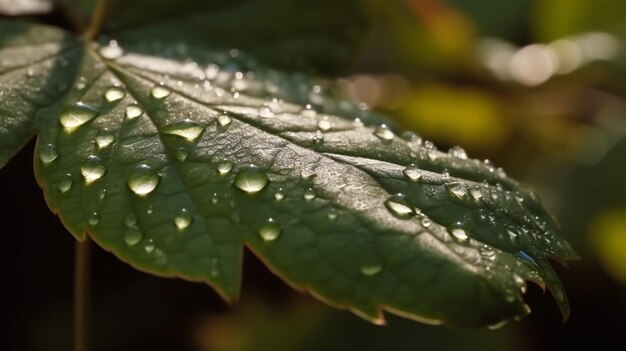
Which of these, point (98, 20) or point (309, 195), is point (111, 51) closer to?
point (98, 20)

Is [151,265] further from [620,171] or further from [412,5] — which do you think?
[620,171]

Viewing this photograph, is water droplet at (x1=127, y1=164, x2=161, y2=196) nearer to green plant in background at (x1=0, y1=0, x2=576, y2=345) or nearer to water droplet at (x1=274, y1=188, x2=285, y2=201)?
green plant in background at (x1=0, y1=0, x2=576, y2=345)

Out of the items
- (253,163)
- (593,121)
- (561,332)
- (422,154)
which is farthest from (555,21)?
(253,163)

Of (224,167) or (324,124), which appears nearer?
(224,167)

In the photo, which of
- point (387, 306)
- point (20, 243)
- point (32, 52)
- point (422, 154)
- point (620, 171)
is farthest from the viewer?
point (620, 171)

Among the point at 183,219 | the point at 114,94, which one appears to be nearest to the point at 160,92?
the point at 114,94

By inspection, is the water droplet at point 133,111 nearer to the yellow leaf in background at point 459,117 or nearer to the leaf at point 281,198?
the leaf at point 281,198

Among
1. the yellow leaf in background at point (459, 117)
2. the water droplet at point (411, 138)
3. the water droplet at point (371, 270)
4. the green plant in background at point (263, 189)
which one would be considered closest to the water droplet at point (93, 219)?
the green plant in background at point (263, 189)
